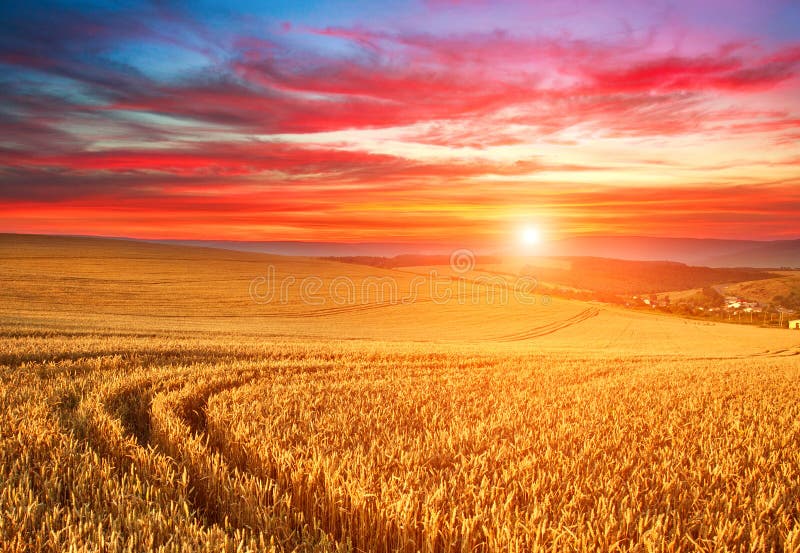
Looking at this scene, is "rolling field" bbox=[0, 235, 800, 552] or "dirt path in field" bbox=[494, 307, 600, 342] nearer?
"rolling field" bbox=[0, 235, 800, 552]

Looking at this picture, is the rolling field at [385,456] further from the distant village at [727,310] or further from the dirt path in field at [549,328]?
the distant village at [727,310]

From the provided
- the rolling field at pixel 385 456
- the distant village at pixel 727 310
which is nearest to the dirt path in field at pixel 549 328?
the distant village at pixel 727 310

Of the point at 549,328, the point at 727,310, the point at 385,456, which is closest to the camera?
the point at 385,456

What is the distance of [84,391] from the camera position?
720cm

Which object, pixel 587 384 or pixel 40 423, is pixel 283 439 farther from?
pixel 587 384

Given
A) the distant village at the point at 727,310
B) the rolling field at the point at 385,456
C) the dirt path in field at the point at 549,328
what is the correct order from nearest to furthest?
the rolling field at the point at 385,456
the dirt path in field at the point at 549,328
the distant village at the point at 727,310

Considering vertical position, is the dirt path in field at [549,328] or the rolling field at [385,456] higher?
the rolling field at [385,456]

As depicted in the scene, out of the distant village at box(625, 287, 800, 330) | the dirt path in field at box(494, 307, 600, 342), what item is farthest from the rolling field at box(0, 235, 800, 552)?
the distant village at box(625, 287, 800, 330)

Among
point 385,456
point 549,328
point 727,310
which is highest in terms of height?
point 385,456

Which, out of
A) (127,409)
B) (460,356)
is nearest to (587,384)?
(460,356)

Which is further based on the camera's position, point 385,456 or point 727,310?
point 727,310

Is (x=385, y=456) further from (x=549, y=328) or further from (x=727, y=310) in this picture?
(x=727, y=310)

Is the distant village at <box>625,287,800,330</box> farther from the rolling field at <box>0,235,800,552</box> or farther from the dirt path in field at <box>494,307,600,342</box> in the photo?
the rolling field at <box>0,235,800,552</box>

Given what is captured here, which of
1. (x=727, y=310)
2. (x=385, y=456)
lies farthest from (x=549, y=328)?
→ (x=385, y=456)
